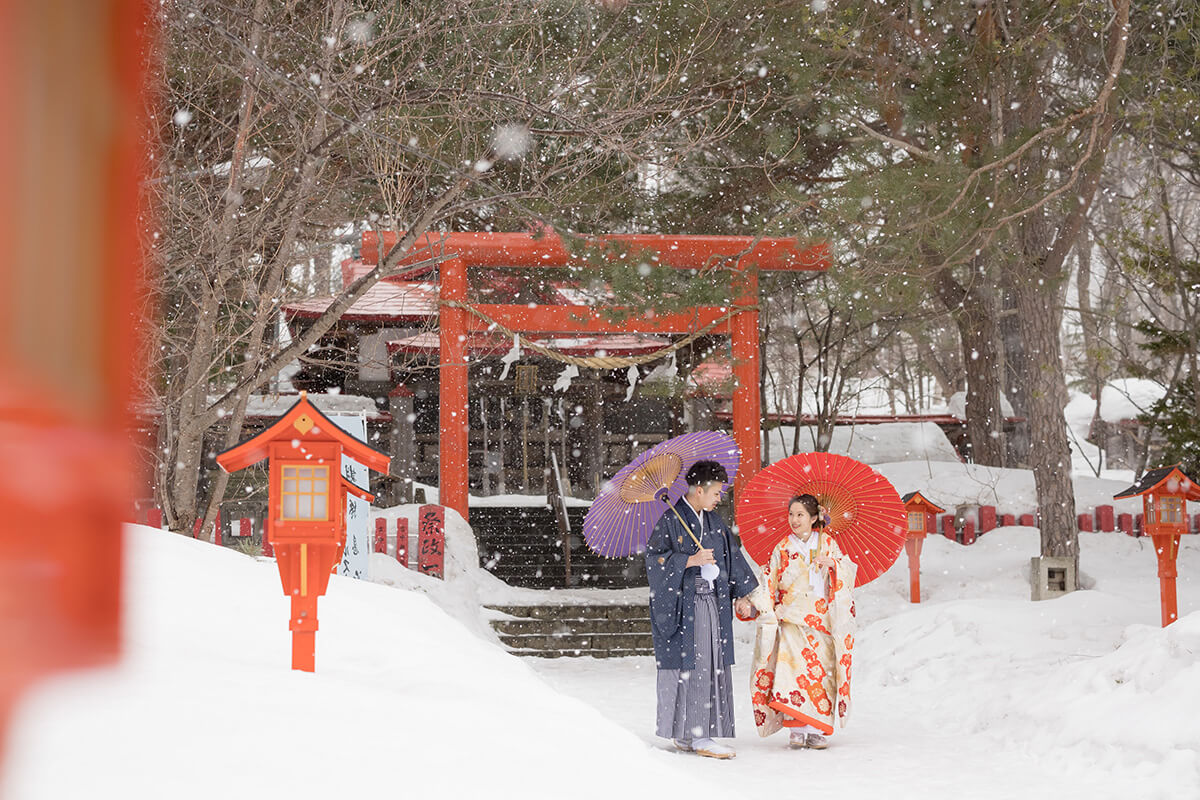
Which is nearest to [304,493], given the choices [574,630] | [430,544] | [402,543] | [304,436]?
[304,436]

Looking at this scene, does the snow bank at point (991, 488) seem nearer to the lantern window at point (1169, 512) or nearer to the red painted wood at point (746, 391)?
the red painted wood at point (746, 391)

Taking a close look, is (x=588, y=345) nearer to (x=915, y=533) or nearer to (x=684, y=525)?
(x=915, y=533)

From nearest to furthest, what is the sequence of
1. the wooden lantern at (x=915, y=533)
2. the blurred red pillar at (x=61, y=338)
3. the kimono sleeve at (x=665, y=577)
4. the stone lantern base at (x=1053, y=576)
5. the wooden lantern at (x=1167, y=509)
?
the blurred red pillar at (x=61, y=338)
the kimono sleeve at (x=665, y=577)
the wooden lantern at (x=1167, y=509)
the stone lantern base at (x=1053, y=576)
the wooden lantern at (x=915, y=533)

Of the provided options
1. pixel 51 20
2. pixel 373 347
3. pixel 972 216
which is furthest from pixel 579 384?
pixel 51 20

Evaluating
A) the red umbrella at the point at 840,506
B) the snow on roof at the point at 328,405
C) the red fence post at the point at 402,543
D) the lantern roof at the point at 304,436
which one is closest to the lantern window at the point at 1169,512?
the red umbrella at the point at 840,506

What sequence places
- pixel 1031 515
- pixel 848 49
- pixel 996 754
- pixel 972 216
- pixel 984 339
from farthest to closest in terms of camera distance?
pixel 984 339 < pixel 1031 515 < pixel 848 49 < pixel 972 216 < pixel 996 754

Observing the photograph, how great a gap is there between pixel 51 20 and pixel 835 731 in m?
6.99

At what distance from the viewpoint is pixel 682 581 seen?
648cm

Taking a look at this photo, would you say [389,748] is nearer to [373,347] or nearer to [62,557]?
[62,557]

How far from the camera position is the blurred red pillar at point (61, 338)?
0.54 metres

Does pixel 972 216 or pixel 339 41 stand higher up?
pixel 339 41

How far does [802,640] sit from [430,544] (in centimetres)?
565

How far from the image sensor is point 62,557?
0.58 meters

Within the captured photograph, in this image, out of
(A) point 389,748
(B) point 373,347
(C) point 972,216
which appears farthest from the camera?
(B) point 373,347
